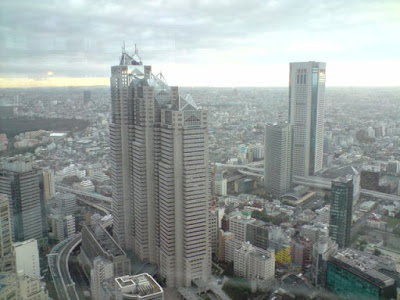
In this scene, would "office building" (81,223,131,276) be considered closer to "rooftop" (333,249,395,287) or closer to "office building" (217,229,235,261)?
"office building" (217,229,235,261)

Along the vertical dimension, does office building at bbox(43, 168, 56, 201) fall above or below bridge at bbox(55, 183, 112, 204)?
above

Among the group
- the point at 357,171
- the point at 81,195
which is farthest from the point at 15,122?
the point at 357,171

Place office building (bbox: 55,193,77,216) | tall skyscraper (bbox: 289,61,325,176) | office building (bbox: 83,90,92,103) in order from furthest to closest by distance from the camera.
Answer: tall skyscraper (bbox: 289,61,325,176), office building (bbox: 55,193,77,216), office building (bbox: 83,90,92,103)

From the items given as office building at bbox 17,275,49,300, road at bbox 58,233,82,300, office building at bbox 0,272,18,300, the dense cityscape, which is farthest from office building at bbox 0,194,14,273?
office building at bbox 0,272,18,300

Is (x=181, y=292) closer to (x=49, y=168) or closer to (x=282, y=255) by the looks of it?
(x=282, y=255)

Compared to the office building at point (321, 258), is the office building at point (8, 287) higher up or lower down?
higher up

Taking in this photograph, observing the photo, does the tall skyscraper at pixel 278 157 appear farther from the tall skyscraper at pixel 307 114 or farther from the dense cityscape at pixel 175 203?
the dense cityscape at pixel 175 203

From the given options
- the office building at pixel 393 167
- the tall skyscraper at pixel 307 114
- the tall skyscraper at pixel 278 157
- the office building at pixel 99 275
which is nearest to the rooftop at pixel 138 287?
the office building at pixel 99 275
